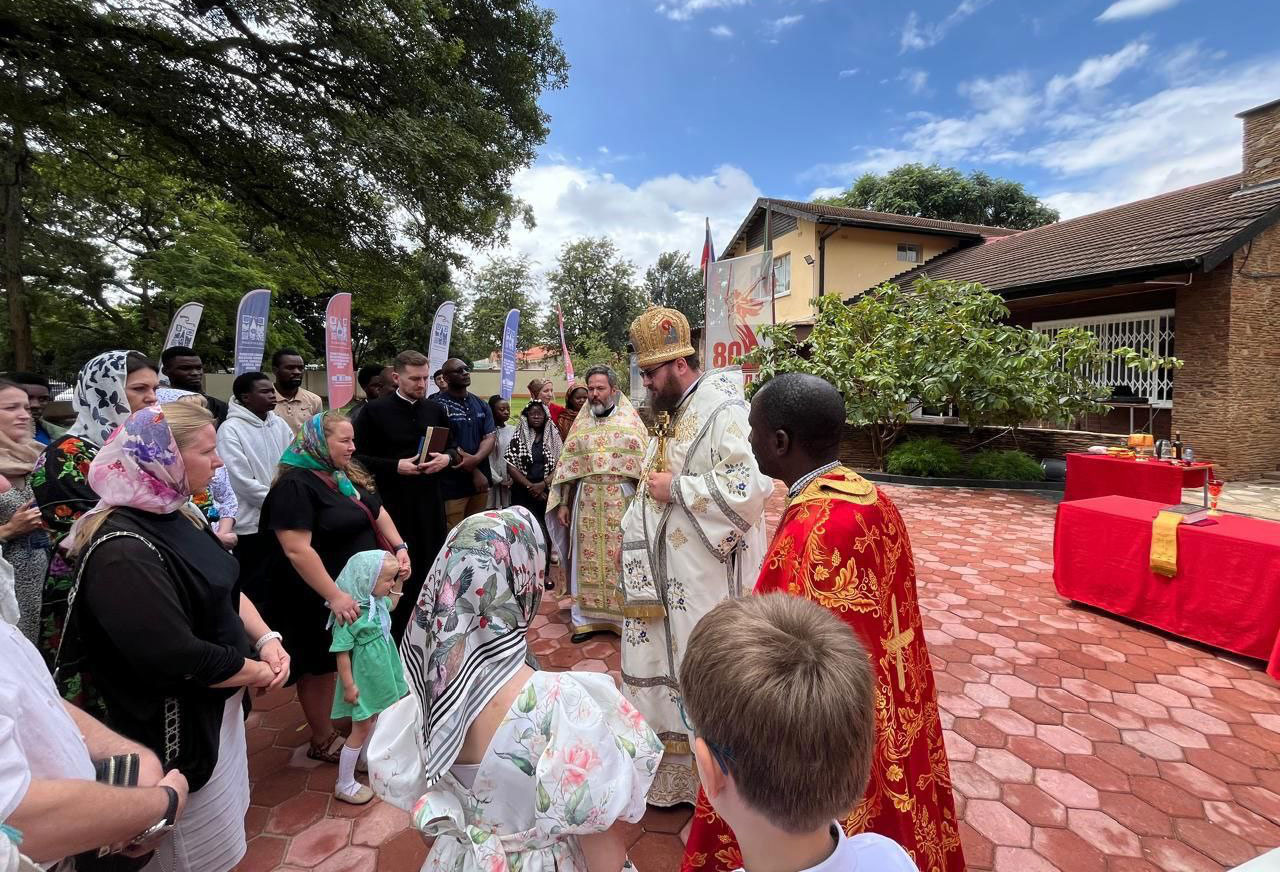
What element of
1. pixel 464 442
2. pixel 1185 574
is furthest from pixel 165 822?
pixel 1185 574

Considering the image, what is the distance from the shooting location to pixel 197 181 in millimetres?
10188

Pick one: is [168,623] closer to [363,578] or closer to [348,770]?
[363,578]

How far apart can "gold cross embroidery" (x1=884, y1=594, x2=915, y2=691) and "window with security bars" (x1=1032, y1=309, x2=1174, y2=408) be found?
1030cm

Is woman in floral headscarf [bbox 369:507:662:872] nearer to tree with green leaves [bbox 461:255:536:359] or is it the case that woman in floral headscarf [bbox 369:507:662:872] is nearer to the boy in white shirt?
the boy in white shirt

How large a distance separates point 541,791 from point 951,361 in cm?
993

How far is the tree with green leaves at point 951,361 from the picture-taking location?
8992 millimetres

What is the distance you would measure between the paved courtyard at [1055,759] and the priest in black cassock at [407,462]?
44.7 inches

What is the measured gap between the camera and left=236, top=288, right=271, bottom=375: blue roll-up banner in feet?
21.0

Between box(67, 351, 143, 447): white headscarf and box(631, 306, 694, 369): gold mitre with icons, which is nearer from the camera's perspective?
box(67, 351, 143, 447): white headscarf

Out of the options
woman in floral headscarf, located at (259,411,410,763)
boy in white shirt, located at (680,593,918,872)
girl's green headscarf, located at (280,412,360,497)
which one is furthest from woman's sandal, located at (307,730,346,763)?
boy in white shirt, located at (680,593,918,872)

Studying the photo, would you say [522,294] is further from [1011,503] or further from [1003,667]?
[1003,667]

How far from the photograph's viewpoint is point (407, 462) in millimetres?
3805

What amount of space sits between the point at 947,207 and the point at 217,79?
105 ft

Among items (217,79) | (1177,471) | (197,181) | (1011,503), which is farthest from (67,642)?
(197,181)
